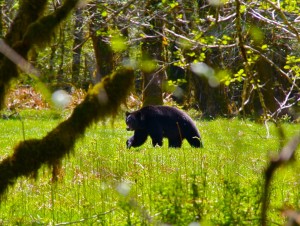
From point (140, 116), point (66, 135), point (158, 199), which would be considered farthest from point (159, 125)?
point (66, 135)

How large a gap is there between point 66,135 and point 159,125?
12.5 m

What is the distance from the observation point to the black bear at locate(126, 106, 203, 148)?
16.6 m

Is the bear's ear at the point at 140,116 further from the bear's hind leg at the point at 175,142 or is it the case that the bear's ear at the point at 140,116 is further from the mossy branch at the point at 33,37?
the mossy branch at the point at 33,37

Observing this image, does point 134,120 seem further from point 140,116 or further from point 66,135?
point 66,135

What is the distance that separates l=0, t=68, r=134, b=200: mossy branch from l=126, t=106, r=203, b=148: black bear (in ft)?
38.8

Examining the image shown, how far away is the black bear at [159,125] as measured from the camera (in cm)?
1662

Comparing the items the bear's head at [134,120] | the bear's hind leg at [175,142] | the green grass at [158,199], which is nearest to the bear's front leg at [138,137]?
the bear's head at [134,120]

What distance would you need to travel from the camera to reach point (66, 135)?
4.61m

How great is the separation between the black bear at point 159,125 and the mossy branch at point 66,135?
1181cm

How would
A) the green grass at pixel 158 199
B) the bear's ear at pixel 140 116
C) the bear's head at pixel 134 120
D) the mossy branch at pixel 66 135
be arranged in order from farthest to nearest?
the bear's ear at pixel 140 116, the bear's head at pixel 134 120, the green grass at pixel 158 199, the mossy branch at pixel 66 135

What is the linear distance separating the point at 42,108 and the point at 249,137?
1172 centimetres

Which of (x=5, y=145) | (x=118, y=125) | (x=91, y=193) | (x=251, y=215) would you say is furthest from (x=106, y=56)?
(x=251, y=215)

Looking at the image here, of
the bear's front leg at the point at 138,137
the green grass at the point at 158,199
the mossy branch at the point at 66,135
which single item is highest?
the mossy branch at the point at 66,135

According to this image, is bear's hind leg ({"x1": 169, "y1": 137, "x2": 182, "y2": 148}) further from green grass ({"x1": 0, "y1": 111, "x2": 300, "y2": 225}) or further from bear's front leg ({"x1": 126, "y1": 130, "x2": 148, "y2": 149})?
green grass ({"x1": 0, "y1": 111, "x2": 300, "y2": 225})
